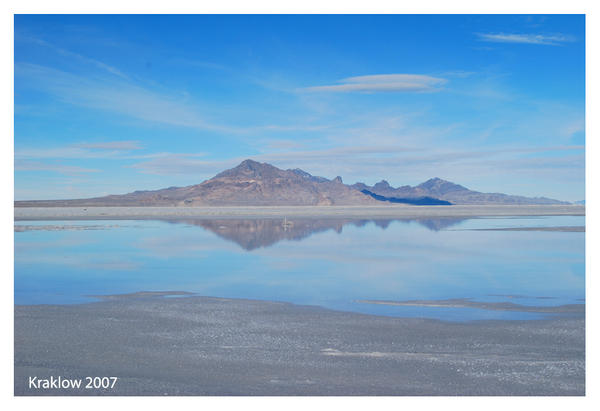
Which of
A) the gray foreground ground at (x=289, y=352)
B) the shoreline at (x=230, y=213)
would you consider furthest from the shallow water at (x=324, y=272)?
the shoreline at (x=230, y=213)

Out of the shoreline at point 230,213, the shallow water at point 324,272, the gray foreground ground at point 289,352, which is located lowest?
the gray foreground ground at point 289,352

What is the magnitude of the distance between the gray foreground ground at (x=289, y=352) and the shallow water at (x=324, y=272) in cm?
128

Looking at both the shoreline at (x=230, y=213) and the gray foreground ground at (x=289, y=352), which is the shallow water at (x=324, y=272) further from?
the shoreline at (x=230, y=213)

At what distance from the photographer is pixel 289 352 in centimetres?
822

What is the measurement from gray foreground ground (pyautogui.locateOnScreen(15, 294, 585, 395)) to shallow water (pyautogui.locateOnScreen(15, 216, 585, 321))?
1278 millimetres

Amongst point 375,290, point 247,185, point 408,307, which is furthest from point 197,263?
A: point 247,185

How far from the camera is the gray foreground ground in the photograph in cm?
688

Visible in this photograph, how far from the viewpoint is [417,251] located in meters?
22.7

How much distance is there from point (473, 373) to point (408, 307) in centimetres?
424

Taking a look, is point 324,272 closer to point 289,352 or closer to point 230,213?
point 289,352

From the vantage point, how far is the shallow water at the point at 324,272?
12.7 meters

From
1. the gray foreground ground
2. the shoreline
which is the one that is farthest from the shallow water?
the shoreline

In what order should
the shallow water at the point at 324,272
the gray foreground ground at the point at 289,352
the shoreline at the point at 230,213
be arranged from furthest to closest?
the shoreline at the point at 230,213 < the shallow water at the point at 324,272 < the gray foreground ground at the point at 289,352

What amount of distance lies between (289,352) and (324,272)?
8.32m
